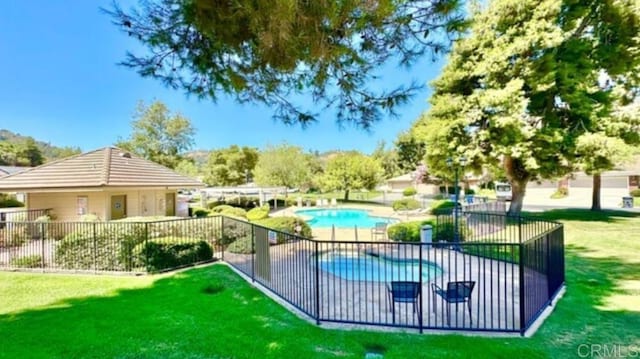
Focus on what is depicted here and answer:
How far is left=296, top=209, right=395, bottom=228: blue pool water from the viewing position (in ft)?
73.0

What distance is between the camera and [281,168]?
3284 cm

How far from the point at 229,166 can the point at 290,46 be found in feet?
139

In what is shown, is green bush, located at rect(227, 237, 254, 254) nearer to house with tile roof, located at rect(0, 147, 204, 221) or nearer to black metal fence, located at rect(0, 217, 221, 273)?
black metal fence, located at rect(0, 217, 221, 273)

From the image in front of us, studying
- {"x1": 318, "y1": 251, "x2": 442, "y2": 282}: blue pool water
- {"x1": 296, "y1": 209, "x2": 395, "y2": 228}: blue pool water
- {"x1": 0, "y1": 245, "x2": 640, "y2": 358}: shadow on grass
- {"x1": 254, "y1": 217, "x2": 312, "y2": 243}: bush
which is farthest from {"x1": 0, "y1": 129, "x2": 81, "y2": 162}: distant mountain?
{"x1": 318, "y1": 251, "x2": 442, "y2": 282}: blue pool water

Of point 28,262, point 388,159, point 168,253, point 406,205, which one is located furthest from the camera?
point 388,159

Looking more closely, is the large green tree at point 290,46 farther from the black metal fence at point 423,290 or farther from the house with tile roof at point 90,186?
the house with tile roof at point 90,186

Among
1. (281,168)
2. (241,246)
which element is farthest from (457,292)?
(281,168)

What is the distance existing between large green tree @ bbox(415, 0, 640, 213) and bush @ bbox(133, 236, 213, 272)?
13.4 meters

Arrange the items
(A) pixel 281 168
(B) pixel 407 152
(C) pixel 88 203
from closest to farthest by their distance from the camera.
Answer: (C) pixel 88 203
(A) pixel 281 168
(B) pixel 407 152

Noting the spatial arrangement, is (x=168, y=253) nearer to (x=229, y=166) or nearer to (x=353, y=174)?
(x=353, y=174)

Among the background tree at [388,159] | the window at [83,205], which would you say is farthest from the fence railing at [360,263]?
the background tree at [388,159]

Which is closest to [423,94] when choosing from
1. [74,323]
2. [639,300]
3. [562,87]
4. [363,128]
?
[363,128]

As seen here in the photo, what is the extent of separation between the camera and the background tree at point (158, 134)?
31.0 metres

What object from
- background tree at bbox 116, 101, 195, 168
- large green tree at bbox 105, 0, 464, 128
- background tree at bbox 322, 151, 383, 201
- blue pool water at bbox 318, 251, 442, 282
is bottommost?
blue pool water at bbox 318, 251, 442, 282
